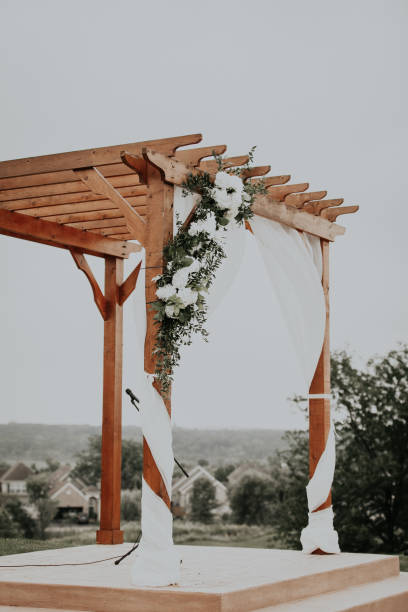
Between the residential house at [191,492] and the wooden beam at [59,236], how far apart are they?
8.07 metres

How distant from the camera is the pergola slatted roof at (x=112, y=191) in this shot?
5602 mm

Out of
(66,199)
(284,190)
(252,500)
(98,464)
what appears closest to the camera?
(284,190)

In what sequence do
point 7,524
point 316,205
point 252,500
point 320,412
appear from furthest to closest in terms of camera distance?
point 252,500
point 7,524
point 316,205
point 320,412

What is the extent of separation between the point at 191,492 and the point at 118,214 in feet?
31.1

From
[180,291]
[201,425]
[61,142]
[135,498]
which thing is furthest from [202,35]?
[180,291]

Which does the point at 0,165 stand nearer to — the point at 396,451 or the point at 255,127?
the point at 396,451

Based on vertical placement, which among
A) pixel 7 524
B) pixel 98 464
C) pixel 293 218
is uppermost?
pixel 293 218

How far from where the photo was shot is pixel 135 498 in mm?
15602

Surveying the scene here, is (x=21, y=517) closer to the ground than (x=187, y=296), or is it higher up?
closer to the ground

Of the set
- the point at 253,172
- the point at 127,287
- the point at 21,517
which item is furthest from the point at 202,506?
the point at 253,172

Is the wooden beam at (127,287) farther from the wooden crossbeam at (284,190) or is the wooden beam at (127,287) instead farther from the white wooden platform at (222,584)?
the white wooden platform at (222,584)

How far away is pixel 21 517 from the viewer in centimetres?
1477

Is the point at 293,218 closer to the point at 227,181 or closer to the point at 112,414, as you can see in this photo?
the point at 227,181

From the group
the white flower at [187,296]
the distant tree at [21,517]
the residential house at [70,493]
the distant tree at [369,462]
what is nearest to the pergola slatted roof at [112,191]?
the white flower at [187,296]
